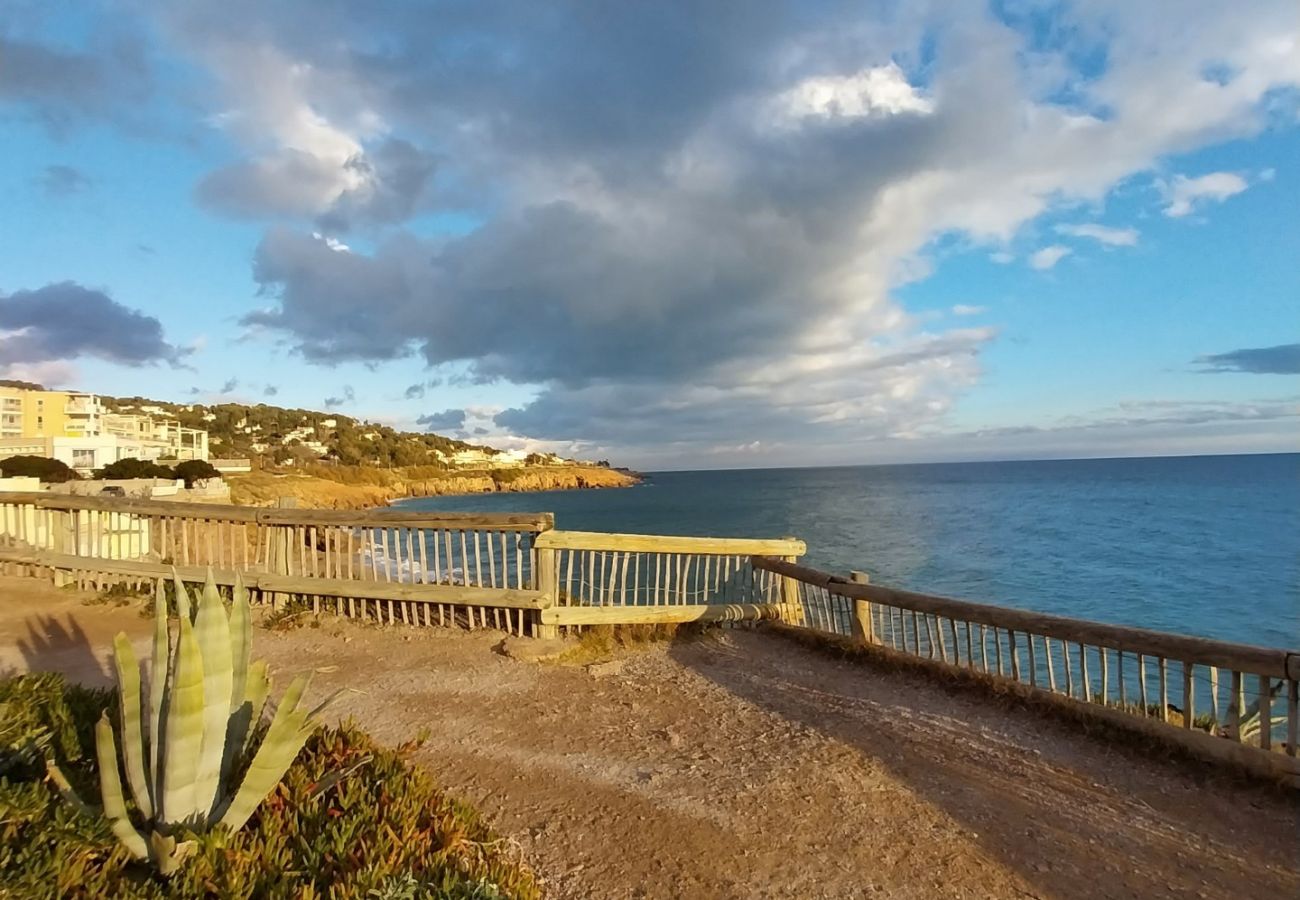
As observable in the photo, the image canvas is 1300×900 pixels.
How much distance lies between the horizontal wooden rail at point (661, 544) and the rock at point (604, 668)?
4.39ft

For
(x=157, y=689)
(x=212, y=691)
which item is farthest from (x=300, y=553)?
(x=212, y=691)

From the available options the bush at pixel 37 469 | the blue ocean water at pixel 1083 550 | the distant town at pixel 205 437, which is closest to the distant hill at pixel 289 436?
the distant town at pixel 205 437

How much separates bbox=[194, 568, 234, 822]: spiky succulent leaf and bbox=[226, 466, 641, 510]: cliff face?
9686 mm

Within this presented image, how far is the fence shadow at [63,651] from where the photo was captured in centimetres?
641

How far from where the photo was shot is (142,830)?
2961 mm

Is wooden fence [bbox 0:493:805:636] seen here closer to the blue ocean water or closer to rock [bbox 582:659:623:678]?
rock [bbox 582:659:623:678]

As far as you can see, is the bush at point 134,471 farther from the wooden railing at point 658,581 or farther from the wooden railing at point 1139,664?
the wooden railing at point 1139,664

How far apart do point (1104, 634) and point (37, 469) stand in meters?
36.9

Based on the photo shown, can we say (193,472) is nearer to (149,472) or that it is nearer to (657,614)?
(149,472)

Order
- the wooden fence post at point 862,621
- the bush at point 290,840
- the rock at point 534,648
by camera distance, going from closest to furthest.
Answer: the bush at point 290,840
the rock at point 534,648
the wooden fence post at point 862,621

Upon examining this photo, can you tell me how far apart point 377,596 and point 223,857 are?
18.4 ft

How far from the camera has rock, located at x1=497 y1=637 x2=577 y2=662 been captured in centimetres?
712

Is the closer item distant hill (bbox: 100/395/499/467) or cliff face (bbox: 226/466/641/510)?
cliff face (bbox: 226/466/641/510)

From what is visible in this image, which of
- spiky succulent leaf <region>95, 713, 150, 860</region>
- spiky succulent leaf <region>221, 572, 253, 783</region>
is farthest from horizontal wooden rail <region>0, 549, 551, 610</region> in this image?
spiky succulent leaf <region>95, 713, 150, 860</region>
